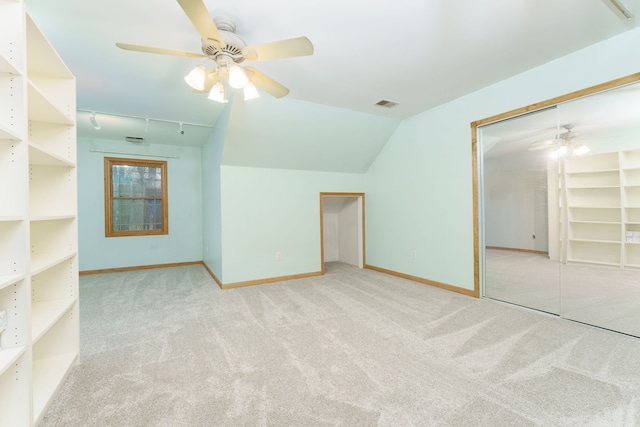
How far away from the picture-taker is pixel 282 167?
4516 millimetres

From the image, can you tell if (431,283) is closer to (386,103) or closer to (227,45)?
(386,103)

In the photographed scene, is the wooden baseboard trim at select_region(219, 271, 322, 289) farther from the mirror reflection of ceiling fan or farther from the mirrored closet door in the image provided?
the mirror reflection of ceiling fan

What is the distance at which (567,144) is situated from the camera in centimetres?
274

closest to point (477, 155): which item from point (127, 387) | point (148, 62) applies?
point (148, 62)

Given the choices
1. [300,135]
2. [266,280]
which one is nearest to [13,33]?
[300,135]

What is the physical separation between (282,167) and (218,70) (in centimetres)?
254

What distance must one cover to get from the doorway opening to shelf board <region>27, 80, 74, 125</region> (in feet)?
11.9

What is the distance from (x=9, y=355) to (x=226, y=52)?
2.13 m

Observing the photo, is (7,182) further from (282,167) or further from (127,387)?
(282,167)

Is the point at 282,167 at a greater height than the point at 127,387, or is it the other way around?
the point at 282,167

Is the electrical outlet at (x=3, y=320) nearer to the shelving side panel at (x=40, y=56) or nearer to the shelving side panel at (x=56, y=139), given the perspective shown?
the shelving side panel at (x=56, y=139)

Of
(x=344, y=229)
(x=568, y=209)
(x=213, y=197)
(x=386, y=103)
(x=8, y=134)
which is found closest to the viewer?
(x=8, y=134)

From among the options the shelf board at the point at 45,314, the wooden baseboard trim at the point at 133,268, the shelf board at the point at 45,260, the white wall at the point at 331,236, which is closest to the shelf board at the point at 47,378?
the shelf board at the point at 45,314

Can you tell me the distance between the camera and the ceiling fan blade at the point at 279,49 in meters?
1.62
